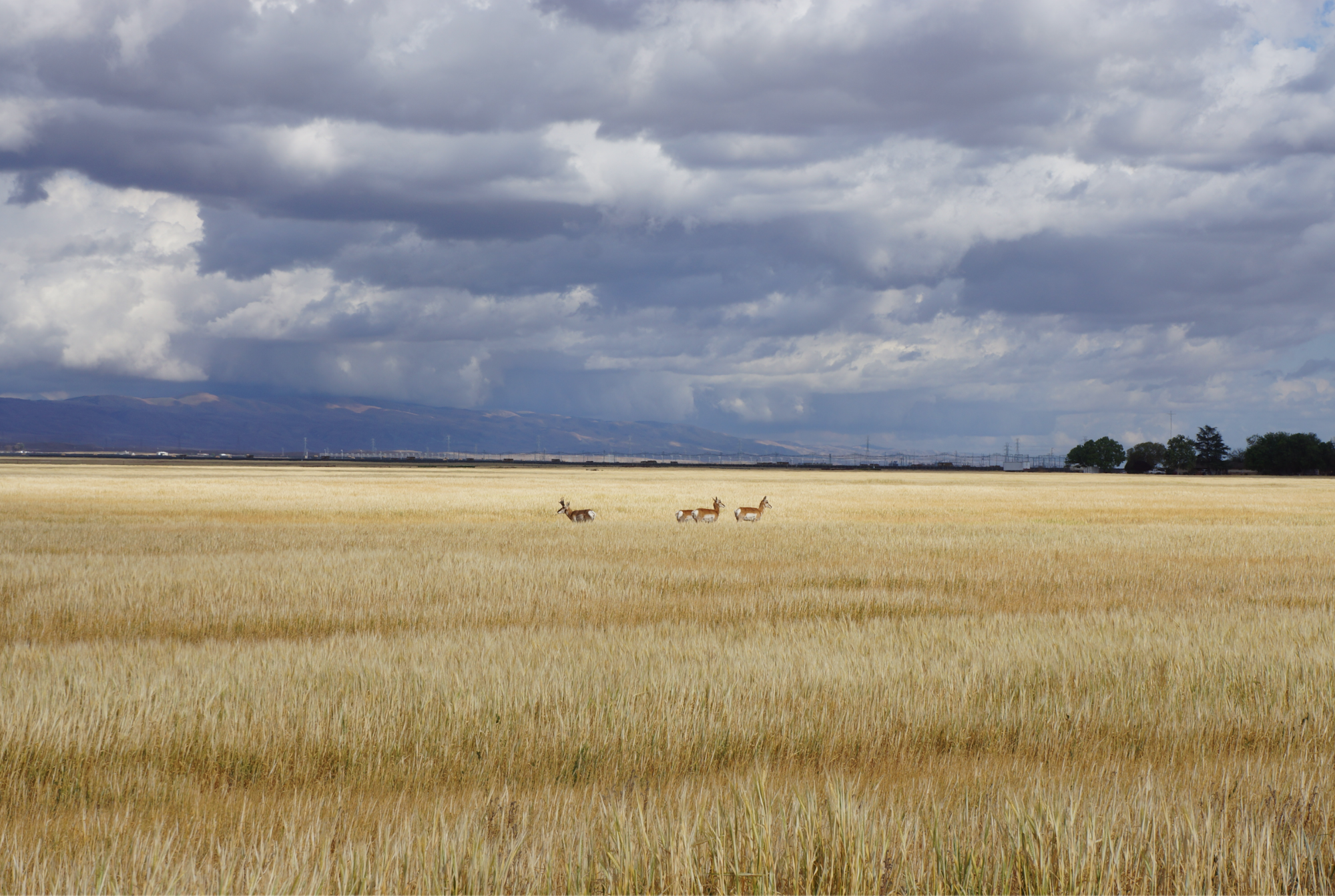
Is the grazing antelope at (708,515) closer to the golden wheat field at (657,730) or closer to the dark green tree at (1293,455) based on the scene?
the golden wheat field at (657,730)

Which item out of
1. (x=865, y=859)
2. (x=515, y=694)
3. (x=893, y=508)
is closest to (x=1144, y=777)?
(x=865, y=859)

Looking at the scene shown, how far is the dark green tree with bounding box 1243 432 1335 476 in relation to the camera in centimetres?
18100

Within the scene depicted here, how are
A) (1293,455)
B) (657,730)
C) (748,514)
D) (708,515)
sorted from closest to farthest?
(657,730) < (748,514) < (708,515) < (1293,455)

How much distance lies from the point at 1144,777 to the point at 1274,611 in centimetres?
1017

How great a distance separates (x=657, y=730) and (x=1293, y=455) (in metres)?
215

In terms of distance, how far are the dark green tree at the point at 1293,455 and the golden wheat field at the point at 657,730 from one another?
197 m

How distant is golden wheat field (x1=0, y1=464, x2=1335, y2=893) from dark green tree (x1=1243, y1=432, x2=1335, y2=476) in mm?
196553

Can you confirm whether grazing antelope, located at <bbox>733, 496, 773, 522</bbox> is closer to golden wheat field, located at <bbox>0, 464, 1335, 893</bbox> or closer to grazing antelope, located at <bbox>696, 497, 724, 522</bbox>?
grazing antelope, located at <bbox>696, 497, 724, 522</bbox>

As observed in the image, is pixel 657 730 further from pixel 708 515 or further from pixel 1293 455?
pixel 1293 455

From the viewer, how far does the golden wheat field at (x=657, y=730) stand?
14.8 feet

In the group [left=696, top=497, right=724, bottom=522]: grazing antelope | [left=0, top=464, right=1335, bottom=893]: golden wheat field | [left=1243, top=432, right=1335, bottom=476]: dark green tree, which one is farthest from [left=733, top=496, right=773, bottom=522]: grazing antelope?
[left=1243, top=432, right=1335, bottom=476]: dark green tree

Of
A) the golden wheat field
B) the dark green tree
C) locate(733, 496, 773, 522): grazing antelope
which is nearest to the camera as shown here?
the golden wheat field

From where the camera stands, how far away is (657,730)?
7.33 m

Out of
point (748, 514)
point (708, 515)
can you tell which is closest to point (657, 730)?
point (748, 514)
